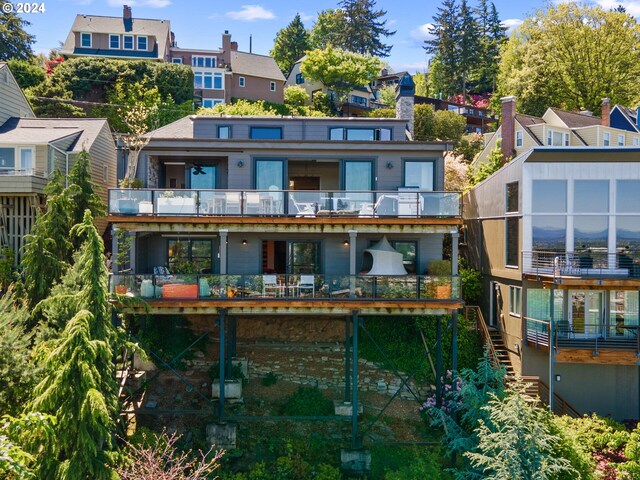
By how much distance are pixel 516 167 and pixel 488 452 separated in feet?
31.4

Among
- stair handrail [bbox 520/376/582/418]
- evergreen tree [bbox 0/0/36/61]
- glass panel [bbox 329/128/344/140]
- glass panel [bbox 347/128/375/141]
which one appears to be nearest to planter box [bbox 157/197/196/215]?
glass panel [bbox 329/128/344/140]

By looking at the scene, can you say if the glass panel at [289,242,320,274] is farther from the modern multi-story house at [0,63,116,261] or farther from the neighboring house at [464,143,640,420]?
the modern multi-story house at [0,63,116,261]

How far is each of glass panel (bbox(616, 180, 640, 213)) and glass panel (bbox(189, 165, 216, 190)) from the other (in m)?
14.5

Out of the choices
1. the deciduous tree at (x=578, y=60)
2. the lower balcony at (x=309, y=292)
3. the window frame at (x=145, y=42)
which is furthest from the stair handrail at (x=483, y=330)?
the window frame at (x=145, y=42)

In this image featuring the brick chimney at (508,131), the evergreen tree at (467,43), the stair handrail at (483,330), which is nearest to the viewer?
the stair handrail at (483,330)

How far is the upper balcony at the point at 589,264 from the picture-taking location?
18641mm

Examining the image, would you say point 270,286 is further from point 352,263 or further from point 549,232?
point 549,232

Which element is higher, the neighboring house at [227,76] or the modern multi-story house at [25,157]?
the neighboring house at [227,76]

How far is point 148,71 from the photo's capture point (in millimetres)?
42500

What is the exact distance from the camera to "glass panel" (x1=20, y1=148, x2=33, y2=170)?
74.7 ft

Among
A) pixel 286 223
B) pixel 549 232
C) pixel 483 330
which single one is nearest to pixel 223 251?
pixel 286 223

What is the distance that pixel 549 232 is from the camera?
19.3 m

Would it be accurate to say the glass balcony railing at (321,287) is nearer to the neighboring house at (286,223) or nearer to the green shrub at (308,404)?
the neighboring house at (286,223)

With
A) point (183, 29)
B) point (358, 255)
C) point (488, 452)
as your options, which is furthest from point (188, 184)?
point (183, 29)
